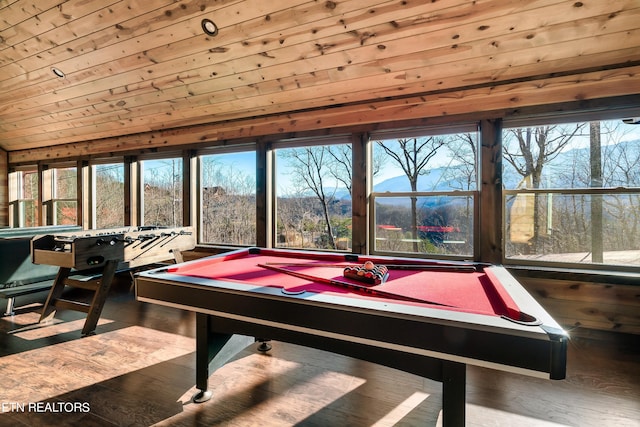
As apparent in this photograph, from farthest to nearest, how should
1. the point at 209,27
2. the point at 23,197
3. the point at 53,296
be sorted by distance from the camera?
1. the point at 23,197
2. the point at 53,296
3. the point at 209,27

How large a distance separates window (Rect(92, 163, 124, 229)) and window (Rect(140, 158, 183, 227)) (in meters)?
0.51

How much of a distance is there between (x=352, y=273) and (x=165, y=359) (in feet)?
5.20

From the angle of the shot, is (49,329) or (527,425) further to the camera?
(49,329)

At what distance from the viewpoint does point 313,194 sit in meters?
3.65

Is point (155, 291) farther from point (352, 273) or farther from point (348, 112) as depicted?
point (348, 112)

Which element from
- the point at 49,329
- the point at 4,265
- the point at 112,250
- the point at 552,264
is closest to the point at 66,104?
the point at 4,265

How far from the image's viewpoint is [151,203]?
15.4ft

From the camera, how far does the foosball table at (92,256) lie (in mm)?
2514

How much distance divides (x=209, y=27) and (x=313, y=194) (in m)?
1.95

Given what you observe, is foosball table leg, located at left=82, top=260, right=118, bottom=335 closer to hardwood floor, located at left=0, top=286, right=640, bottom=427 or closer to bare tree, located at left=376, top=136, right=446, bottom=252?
hardwood floor, located at left=0, top=286, right=640, bottom=427

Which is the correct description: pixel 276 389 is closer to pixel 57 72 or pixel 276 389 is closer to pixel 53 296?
pixel 53 296

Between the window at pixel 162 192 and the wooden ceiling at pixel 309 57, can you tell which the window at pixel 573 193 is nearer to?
the wooden ceiling at pixel 309 57

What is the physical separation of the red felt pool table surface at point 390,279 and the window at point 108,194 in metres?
3.75

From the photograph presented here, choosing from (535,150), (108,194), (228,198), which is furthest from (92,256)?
(535,150)
